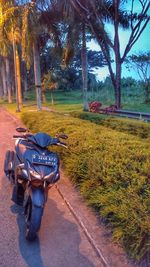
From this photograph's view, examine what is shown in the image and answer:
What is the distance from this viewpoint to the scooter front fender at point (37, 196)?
339cm

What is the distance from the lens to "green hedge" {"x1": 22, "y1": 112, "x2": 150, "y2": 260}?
3.13 meters

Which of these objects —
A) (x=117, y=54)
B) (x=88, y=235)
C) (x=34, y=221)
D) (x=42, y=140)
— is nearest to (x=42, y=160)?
(x=42, y=140)

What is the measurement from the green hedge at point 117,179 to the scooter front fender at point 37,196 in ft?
Answer: 2.80

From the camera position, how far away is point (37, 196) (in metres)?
3.46

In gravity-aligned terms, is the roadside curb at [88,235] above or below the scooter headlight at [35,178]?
below

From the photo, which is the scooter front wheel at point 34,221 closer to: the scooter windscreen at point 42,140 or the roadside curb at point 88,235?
the roadside curb at point 88,235

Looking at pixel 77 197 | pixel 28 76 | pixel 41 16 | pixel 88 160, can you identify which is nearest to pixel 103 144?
pixel 88 160

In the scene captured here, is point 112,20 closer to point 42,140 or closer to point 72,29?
point 72,29

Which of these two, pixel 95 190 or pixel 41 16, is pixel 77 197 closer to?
pixel 95 190

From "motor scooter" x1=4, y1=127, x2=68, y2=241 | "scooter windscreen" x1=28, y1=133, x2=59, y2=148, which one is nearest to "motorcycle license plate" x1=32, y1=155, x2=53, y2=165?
"motor scooter" x1=4, y1=127, x2=68, y2=241

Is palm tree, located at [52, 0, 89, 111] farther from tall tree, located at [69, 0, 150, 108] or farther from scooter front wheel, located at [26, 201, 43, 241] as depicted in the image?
scooter front wheel, located at [26, 201, 43, 241]

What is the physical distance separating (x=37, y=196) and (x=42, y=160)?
41cm

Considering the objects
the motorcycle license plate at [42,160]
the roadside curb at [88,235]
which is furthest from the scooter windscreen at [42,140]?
the roadside curb at [88,235]

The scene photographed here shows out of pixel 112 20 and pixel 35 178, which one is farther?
pixel 112 20
